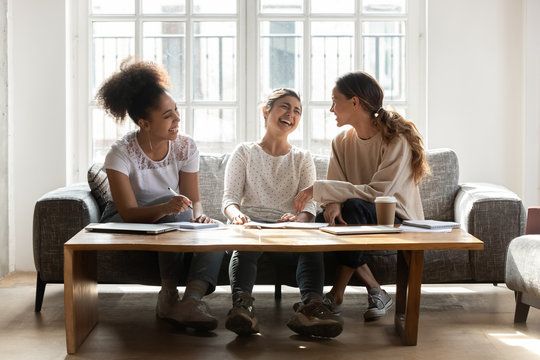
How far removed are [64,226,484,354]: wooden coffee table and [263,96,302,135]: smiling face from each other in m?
0.72

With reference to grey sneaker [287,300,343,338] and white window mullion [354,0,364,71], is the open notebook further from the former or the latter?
white window mullion [354,0,364,71]

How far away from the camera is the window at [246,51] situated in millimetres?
3977

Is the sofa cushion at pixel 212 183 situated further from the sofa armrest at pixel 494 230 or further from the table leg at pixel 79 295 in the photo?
the sofa armrest at pixel 494 230

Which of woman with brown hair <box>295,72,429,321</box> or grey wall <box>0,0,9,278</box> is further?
grey wall <box>0,0,9,278</box>

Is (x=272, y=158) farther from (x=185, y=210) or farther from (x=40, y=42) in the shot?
(x=40, y=42)

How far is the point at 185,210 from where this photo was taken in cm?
280

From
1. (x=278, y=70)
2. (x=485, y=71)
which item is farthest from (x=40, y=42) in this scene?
(x=485, y=71)

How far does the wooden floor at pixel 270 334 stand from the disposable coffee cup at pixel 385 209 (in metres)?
0.43

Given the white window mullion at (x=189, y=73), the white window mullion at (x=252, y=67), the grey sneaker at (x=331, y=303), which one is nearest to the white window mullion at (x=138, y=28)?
the white window mullion at (x=189, y=73)

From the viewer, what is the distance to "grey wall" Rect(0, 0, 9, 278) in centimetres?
377

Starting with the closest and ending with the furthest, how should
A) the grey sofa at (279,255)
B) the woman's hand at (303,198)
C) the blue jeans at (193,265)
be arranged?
the blue jeans at (193,265)
the woman's hand at (303,198)
the grey sofa at (279,255)

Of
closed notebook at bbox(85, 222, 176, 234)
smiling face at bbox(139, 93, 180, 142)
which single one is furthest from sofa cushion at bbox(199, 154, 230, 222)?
closed notebook at bbox(85, 222, 176, 234)

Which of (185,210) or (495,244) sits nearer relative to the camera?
(185,210)

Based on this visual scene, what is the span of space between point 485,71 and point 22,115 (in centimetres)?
252
